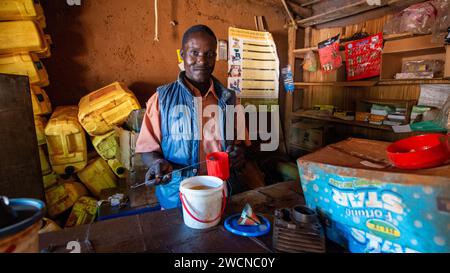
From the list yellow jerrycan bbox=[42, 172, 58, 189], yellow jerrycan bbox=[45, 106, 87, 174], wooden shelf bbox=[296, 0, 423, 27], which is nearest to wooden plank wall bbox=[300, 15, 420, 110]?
wooden shelf bbox=[296, 0, 423, 27]

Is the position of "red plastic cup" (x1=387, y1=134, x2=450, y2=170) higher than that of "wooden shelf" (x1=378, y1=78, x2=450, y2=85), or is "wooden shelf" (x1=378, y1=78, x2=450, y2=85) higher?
"wooden shelf" (x1=378, y1=78, x2=450, y2=85)

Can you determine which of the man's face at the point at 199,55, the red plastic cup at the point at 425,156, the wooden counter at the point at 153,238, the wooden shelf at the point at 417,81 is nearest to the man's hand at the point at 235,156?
the wooden counter at the point at 153,238

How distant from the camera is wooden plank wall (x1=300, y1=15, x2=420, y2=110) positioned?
2.97m

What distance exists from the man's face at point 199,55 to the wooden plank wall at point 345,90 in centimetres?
249

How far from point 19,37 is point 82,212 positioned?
160 centimetres

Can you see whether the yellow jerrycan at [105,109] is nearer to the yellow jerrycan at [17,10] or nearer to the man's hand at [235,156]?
the yellow jerrycan at [17,10]

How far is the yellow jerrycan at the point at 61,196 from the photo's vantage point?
91.5 inches

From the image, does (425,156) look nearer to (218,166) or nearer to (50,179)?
(218,166)

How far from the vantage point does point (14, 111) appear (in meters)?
1.96

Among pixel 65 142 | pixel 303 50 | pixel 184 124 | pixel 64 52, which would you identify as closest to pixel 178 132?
pixel 184 124

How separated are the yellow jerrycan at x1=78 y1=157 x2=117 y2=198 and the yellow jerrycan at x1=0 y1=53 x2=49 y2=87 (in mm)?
901

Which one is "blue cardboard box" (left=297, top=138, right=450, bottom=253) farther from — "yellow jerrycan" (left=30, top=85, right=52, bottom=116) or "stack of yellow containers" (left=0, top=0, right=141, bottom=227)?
"yellow jerrycan" (left=30, top=85, right=52, bottom=116)

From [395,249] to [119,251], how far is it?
88 centimetres
